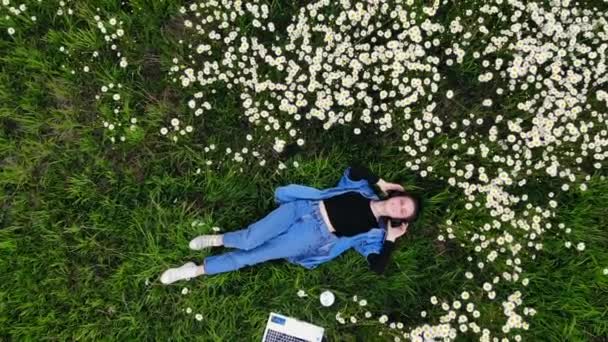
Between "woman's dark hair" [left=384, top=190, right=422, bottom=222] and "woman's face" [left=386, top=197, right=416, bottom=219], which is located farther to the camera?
"woman's dark hair" [left=384, top=190, right=422, bottom=222]

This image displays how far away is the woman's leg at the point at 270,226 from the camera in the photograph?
4984 mm

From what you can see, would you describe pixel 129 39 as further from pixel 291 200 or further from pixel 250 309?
pixel 250 309

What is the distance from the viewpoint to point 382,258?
4895 millimetres

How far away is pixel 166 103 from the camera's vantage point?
5301 mm

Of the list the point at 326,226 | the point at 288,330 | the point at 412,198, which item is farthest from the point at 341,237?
the point at 288,330

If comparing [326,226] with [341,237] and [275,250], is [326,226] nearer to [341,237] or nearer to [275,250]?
[341,237]

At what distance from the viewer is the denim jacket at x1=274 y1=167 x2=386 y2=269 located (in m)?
4.89

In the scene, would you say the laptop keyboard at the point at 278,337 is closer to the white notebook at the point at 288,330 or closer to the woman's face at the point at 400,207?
the white notebook at the point at 288,330

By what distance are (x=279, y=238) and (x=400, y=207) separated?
43.5 inches

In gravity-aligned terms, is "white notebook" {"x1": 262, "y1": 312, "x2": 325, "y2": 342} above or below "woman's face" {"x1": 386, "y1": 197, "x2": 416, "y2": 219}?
below

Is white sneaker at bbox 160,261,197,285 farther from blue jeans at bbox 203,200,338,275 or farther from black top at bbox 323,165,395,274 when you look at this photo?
black top at bbox 323,165,395,274

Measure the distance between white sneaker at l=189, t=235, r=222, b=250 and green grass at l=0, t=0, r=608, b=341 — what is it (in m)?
0.10

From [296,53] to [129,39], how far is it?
157 centimetres

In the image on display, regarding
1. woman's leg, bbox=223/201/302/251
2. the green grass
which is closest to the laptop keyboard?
the green grass
